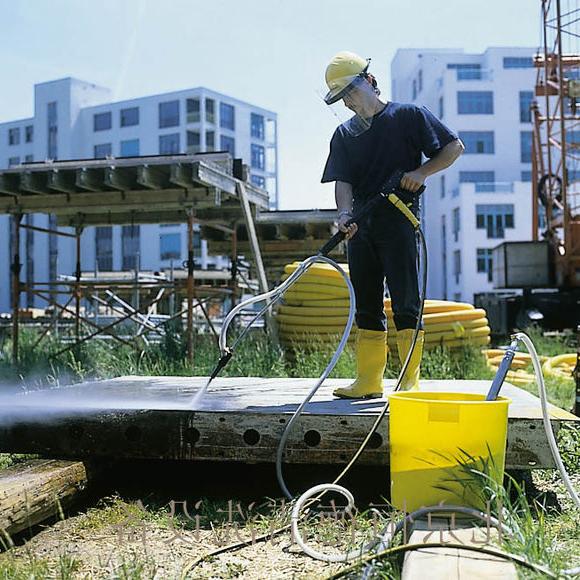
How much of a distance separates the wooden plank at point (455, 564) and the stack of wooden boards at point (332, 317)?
536 centimetres

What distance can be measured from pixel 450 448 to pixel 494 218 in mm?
40745

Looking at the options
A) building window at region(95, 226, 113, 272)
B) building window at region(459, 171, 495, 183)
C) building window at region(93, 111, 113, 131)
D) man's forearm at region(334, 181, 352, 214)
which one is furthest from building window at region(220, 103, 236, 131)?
man's forearm at region(334, 181, 352, 214)

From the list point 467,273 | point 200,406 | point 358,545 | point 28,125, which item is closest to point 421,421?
point 358,545

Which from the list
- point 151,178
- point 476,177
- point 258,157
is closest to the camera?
point 151,178

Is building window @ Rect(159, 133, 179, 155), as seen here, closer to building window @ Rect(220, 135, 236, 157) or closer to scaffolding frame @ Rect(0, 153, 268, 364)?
building window @ Rect(220, 135, 236, 157)

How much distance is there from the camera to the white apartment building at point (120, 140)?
50438 millimetres

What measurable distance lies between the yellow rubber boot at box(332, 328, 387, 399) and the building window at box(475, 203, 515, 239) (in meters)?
38.8

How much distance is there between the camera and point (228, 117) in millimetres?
53344

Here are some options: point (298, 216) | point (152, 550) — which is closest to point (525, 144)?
point (298, 216)

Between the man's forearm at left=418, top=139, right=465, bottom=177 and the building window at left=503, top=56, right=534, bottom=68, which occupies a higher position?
the building window at left=503, top=56, right=534, bottom=68

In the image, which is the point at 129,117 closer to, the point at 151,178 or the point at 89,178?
the point at 89,178

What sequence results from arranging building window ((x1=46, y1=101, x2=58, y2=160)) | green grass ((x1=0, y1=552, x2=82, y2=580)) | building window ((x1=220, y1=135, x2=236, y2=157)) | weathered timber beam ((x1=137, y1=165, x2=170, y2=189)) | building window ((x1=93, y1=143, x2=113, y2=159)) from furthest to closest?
building window ((x1=46, y1=101, x2=58, y2=160)), building window ((x1=93, y1=143, x2=113, y2=159)), building window ((x1=220, y1=135, x2=236, y2=157)), weathered timber beam ((x1=137, y1=165, x2=170, y2=189)), green grass ((x1=0, y1=552, x2=82, y2=580))

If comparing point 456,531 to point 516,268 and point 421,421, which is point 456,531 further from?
point 516,268

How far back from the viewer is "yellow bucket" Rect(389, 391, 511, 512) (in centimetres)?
262
